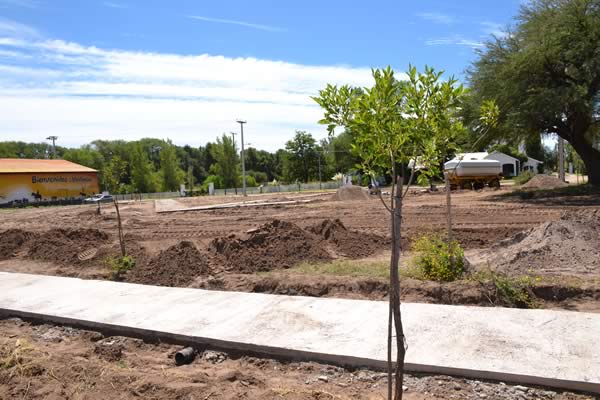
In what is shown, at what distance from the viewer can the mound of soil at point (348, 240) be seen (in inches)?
446

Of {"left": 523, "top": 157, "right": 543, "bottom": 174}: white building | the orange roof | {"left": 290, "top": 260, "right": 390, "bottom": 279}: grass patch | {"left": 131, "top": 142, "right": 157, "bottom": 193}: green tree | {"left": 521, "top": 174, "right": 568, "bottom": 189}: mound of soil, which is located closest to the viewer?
{"left": 290, "top": 260, "right": 390, "bottom": 279}: grass patch

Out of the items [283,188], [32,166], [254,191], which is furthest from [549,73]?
[32,166]

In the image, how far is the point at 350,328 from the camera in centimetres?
561

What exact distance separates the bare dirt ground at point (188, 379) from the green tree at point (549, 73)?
22.0 m

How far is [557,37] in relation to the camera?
910 inches

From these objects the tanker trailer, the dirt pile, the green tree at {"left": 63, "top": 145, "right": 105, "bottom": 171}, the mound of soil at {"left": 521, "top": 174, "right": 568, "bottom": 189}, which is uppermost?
the green tree at {"left": 63, "top": 145, "right": 105, "bottom": 171}

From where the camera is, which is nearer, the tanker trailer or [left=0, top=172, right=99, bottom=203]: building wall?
the tanker trailer

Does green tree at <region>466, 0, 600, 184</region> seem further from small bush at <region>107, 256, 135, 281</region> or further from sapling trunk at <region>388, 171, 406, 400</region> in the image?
sapling trunk at <region>388, 171, 406, 400</region>

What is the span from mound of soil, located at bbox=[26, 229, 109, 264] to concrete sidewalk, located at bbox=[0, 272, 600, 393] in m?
4.14

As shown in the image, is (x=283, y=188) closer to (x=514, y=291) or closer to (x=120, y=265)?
(x=120, y=265)

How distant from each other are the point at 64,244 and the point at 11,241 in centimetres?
225

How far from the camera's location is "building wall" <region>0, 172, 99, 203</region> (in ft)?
157

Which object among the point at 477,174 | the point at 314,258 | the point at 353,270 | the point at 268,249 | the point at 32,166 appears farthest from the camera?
the point at 32,166

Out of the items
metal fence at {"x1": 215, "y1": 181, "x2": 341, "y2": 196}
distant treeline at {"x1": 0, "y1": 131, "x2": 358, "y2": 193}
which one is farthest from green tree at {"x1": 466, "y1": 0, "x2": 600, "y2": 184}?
metal fence at {"x1": 215, "y1": 181, "x2": 341, "y2": 196}
